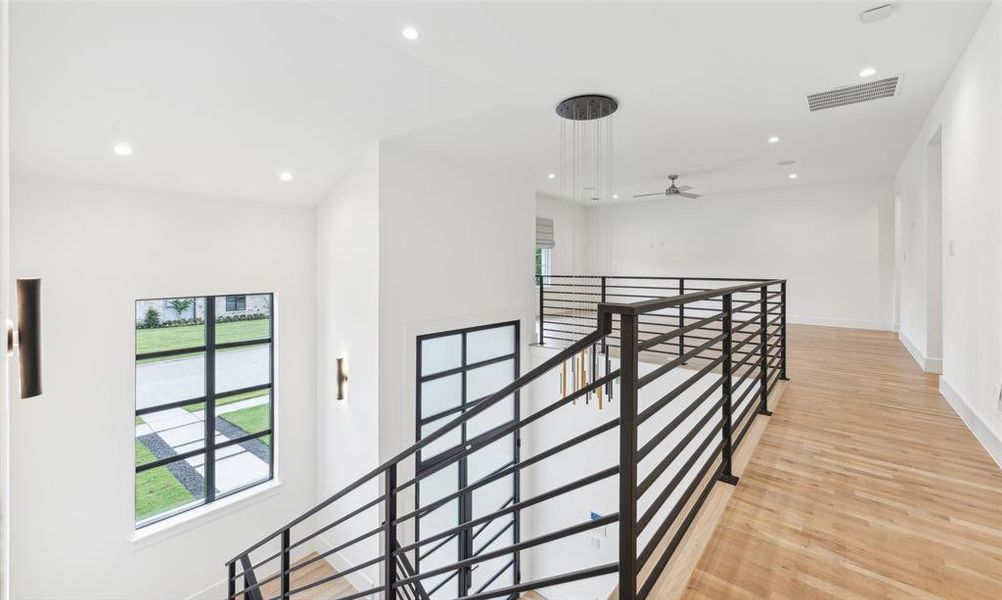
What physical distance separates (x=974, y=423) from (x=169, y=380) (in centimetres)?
749

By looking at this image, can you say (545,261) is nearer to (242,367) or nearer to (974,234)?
(242,367)

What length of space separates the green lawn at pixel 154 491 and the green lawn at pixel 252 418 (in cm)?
82

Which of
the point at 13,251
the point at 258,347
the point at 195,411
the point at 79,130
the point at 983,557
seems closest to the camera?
the point at 983,557

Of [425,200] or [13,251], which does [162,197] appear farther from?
[425,200]

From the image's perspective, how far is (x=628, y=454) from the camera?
125 cm

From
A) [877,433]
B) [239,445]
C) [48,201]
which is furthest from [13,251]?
[877,433]

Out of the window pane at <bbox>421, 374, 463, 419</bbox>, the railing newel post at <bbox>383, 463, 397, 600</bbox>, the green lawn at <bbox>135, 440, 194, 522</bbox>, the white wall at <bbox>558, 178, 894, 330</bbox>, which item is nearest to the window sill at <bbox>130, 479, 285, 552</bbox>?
the green lawn at <bbox>135, 440, 194, 522</bbox>

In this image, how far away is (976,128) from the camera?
3.09m

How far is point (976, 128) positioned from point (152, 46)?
19.3 feet

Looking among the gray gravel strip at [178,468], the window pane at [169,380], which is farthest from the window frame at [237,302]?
the gray gravel strip at [178,468]

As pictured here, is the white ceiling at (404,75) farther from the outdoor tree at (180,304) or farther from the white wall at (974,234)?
the outdoor tree at (180,304)

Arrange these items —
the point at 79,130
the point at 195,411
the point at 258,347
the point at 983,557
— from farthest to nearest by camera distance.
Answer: the point at 258,347
the point at 195,411
the point at 79,130
the point at 983,557

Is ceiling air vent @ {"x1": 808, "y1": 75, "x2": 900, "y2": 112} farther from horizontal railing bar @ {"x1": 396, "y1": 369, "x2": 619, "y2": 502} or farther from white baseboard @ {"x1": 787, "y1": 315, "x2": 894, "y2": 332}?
→ white baseboard @ {"x1": 787, "y1": 315, "x2": 894, "y2": 332}

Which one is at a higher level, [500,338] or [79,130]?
[79,130]
